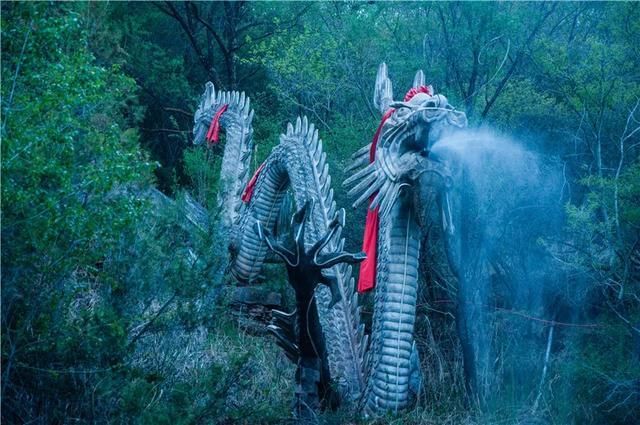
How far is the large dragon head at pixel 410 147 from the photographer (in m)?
6.55

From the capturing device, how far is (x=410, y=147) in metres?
6.78

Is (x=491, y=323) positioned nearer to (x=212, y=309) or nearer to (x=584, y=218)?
(x=584, y=218)

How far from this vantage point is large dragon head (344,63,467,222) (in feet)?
21.5

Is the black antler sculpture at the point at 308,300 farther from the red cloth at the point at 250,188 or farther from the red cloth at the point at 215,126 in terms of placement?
the red cloth at the point at 215,126

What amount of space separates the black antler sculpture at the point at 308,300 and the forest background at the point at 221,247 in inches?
9.4

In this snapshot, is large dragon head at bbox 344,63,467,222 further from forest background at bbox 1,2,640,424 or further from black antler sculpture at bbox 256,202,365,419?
forest background at bbox 1,2,640,424

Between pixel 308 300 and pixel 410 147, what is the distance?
151 centimetres

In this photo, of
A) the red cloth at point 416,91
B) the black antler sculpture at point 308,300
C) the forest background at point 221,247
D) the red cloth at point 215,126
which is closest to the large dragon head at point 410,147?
the red cloth at point 416,91

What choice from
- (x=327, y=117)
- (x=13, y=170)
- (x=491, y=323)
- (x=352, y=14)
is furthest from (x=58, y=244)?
(x=327, y=117)

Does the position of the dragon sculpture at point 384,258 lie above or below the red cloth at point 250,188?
below

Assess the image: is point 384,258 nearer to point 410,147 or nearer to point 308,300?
point 308,300

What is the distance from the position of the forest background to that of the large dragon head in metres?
1.47

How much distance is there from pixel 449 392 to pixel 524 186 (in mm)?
2428

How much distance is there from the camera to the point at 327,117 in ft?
46.4
